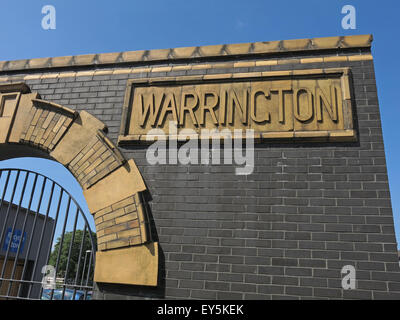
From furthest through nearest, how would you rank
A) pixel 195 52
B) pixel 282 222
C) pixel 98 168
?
1. pixel 195 52
2. pixel 98 168
3. pixel 282 222

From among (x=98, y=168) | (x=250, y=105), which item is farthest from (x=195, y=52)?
(x=98, y=168)

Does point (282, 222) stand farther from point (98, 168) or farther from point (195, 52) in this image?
point (195, 52)

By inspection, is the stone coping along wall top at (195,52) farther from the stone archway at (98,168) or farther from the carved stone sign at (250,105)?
the stone archway at (98,168)

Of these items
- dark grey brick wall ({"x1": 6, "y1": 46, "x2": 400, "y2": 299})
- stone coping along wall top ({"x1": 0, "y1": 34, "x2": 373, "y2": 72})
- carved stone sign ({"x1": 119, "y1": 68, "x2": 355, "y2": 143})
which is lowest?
dark grey brick wall ({"x1": 6, "y1": 46, "x2": 400, "y2": 299})

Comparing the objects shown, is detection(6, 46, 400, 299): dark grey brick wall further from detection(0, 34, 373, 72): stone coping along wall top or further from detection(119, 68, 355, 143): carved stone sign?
detection(0, 34, 373, 72): stone coping along wall top

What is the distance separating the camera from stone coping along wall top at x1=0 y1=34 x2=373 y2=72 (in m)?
3.74

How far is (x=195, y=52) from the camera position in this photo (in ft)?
13.2

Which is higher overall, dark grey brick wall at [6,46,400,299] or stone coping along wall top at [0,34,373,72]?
stone coping along wall top at [0,34,373,72]

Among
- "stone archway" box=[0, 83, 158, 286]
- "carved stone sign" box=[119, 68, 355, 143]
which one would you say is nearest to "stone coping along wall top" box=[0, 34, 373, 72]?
"carved stone sign" box=[119, 68, 355, 143]

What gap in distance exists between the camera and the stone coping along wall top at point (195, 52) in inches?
147

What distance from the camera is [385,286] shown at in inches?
110

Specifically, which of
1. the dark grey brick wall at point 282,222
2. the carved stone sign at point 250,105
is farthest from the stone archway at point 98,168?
the carved stone sign at point 250,105

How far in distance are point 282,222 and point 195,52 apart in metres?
2.36

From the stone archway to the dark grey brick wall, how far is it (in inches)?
6.1
